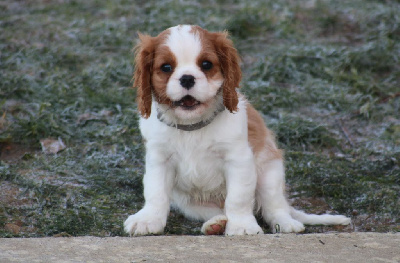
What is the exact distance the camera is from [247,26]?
370 inches

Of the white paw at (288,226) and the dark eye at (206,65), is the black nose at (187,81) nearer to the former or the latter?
the dark eye at (206,65)

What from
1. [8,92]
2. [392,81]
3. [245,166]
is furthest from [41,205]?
[392,81]

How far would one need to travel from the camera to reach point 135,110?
6945 mm

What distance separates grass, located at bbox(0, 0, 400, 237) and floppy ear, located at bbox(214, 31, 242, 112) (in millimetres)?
1018

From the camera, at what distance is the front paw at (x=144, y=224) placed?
427cm

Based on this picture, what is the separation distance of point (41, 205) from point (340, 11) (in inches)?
278

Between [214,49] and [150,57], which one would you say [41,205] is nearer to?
[150,57]

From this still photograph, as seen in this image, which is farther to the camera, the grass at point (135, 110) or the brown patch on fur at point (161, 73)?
the grass at point (135, 110)

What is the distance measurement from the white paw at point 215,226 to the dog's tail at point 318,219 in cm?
66

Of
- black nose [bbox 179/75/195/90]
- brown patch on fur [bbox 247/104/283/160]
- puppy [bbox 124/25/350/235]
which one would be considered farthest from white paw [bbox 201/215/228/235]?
black nose [bbox 179/75/195/90]

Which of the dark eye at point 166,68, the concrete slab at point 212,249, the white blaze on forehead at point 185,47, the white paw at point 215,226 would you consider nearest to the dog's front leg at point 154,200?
the white paw at point 215,226

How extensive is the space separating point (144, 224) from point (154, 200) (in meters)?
0.19

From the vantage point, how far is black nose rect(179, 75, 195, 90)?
3.95 m

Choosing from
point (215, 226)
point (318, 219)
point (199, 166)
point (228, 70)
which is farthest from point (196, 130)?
point (318, 219)
